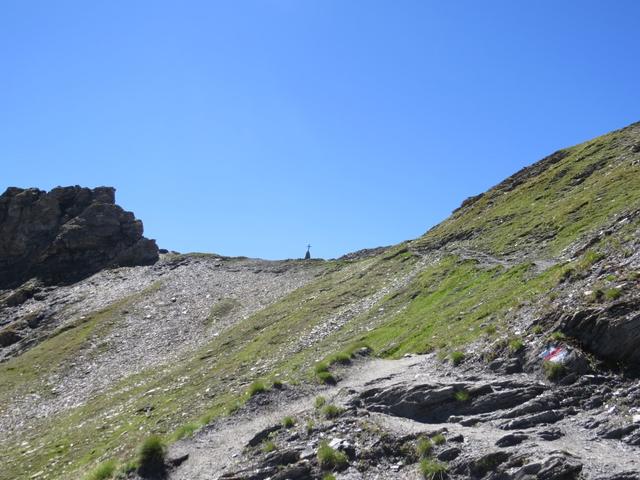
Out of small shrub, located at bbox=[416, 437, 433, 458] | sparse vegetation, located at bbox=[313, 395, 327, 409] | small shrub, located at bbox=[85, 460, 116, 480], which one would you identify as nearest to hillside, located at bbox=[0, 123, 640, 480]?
small shrub, located at bbox=[416, 437, 433, 458]

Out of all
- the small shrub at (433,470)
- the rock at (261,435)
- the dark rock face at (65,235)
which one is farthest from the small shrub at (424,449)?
the dark rock face at (65,235)

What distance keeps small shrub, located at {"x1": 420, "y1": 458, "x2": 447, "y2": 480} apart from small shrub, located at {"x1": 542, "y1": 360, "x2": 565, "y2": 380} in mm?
5592

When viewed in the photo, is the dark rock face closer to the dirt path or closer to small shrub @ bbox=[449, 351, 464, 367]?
the dirt path

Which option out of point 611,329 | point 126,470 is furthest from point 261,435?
point 611,329

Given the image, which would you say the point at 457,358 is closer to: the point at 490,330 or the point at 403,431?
the point at 490,330

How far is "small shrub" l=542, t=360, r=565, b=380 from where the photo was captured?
1917 centimetres

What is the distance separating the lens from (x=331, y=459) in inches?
740

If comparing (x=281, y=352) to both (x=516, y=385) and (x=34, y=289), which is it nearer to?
(x=516, y=385)

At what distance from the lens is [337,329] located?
45.1 metres

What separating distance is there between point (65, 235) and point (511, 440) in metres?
124

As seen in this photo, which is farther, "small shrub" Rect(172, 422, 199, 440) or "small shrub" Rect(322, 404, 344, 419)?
"small shrub" Rect(172, 422, 199, 440)

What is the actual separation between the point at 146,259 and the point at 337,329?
3243 inches

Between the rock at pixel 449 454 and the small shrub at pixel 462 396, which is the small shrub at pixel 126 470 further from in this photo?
the small shrub at pixel 462 396

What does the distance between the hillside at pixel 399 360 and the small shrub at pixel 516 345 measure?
0.27m
